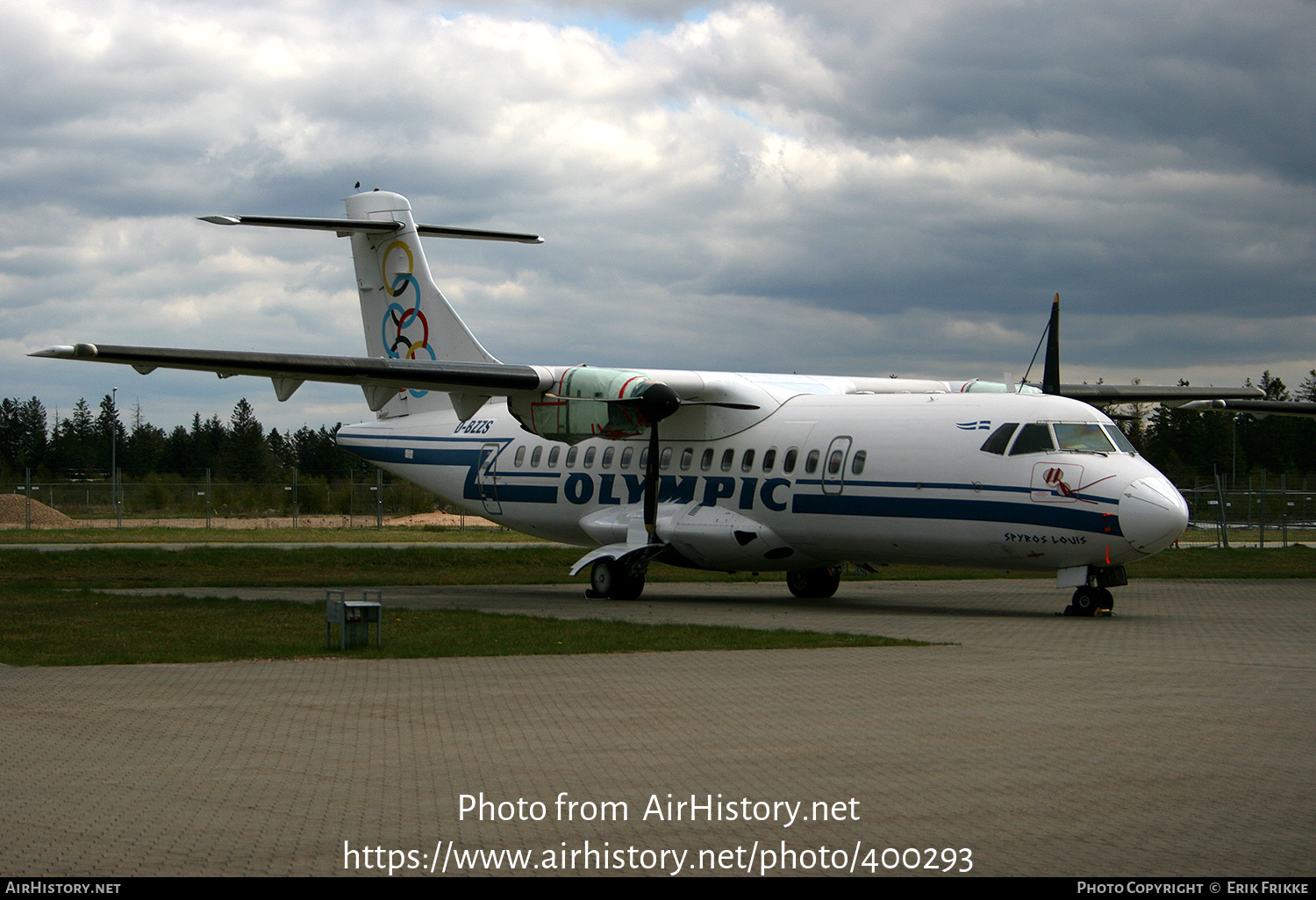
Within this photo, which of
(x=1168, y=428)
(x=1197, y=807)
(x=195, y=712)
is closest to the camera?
(x=1197, y=807)

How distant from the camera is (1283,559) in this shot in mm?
33969

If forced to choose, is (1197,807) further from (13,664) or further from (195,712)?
(13,664)

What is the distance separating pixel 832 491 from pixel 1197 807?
1324cm

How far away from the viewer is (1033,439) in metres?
18.3

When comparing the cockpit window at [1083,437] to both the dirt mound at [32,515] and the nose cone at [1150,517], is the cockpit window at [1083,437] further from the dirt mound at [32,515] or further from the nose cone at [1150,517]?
the dirt mound at [32,515]

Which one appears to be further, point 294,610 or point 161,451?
point 161,451

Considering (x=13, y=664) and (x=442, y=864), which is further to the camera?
(x=13, y=664)

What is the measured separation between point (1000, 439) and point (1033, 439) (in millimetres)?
469

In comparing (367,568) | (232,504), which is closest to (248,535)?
(367,568)

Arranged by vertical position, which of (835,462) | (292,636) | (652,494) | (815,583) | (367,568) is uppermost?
(835,462)

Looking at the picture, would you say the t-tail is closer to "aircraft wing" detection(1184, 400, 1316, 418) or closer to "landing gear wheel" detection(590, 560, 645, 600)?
"landing gear wheel" detection(590, 560, 645, 600)

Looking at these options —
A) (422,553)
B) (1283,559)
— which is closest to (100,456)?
(422,553)

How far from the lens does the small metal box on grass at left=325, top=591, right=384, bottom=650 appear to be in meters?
13.8

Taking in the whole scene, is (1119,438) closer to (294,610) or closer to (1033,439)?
(1033,439)
